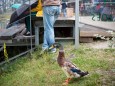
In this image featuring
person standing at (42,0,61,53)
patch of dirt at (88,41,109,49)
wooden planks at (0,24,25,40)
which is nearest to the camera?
person standing at (42,0,61,53)

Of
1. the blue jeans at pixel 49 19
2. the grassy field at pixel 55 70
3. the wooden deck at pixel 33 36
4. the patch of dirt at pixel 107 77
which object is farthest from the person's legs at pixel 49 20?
the patch of dirt at pixel 107 77

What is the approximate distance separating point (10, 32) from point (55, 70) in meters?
2.40

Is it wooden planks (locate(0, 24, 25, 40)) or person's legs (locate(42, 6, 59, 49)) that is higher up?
person's legs (locate(42, 6, 59, 49))

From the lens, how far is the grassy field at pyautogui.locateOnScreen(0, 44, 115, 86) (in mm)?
5191

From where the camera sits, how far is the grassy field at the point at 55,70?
5191 mm

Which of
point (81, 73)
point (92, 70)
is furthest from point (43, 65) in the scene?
point (81, 73)

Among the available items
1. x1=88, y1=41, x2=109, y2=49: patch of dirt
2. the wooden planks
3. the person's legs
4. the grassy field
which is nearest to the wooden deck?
the wooden planks

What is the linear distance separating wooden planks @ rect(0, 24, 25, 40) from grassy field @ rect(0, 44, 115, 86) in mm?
748

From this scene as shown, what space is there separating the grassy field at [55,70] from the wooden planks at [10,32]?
748 mm

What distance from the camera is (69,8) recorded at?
868 centimetres

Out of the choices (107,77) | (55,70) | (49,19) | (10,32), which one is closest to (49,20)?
(49,19)

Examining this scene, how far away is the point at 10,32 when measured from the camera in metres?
7.90

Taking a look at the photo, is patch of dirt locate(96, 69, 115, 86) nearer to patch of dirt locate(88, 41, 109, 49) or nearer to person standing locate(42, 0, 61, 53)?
person standing locate(42, 0, 61, 53)

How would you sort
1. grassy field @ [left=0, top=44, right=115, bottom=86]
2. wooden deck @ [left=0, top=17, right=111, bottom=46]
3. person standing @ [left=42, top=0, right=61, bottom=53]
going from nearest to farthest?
1. grassy field @ [left=0, top=44, right=115, bottom=86]
2. person standing @ [left=42, top=0, right=61, bottom=53]
3. wooden deck @ [left=0, top=17, right=111, bottom=46]
